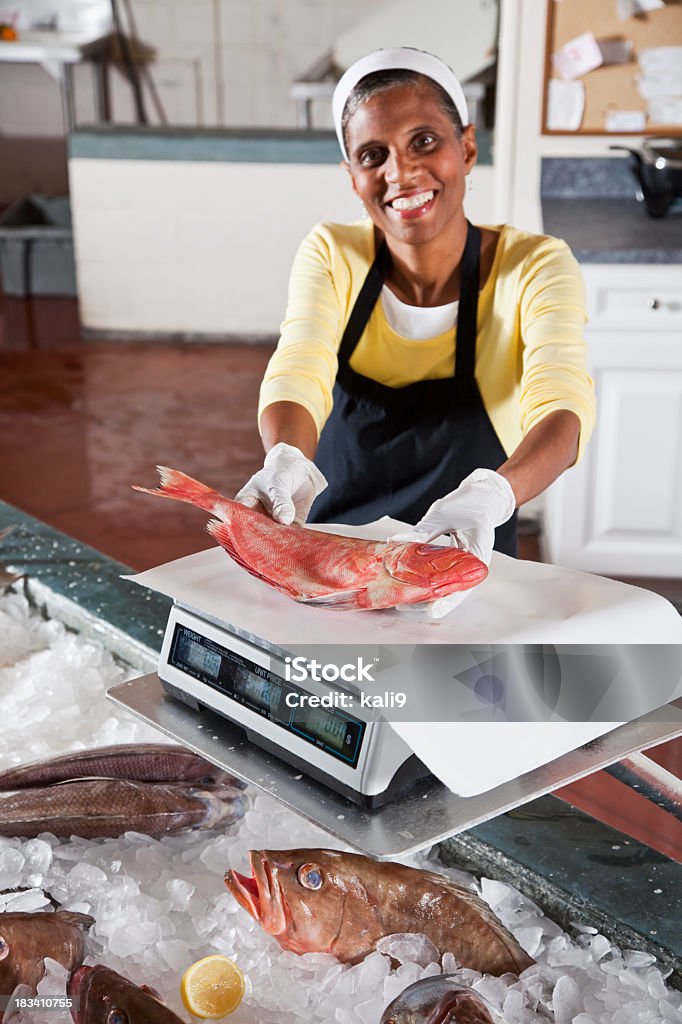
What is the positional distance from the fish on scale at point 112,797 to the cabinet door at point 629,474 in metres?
2.26

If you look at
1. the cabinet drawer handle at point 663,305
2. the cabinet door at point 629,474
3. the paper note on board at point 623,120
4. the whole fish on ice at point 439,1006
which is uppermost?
the paper note on board at point 623,120

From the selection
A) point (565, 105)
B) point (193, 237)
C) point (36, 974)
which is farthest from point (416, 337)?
point (193, 237)

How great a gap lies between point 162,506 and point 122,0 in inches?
218

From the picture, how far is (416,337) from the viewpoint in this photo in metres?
1.96

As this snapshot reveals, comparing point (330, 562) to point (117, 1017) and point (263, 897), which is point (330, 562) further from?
point (117, 1017)

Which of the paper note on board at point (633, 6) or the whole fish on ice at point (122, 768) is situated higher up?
the paper note on board at point (633, 6)

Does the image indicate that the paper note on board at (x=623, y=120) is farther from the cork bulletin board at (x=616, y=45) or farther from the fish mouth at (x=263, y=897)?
the fish mouth at (x=263, y=897)

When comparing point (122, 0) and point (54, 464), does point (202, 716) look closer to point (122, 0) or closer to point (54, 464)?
Result: point (54, 464)

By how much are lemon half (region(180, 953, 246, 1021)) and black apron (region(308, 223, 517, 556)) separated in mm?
1007

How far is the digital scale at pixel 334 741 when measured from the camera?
965 millimetres

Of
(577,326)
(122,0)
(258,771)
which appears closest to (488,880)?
(258,771)

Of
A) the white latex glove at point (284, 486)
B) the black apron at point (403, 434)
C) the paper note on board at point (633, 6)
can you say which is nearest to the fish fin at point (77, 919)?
the white latex glove at point (284, 486)

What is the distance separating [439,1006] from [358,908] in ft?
0.59

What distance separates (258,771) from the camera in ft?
3.44
